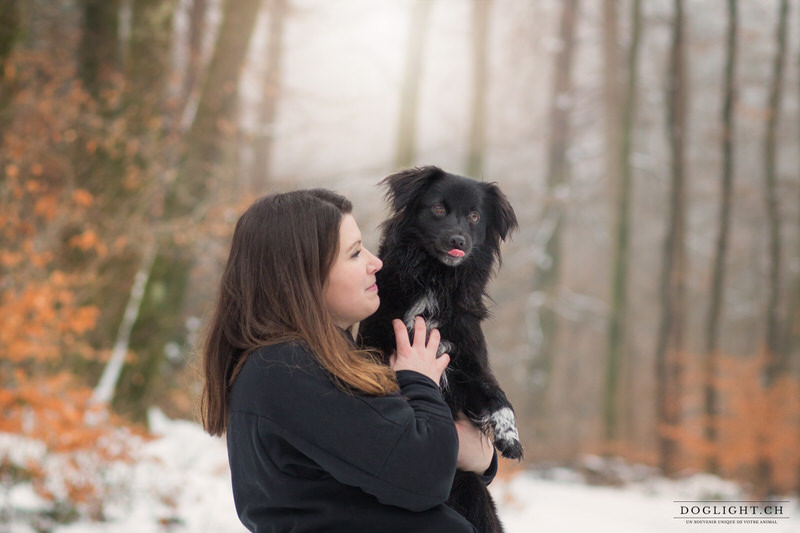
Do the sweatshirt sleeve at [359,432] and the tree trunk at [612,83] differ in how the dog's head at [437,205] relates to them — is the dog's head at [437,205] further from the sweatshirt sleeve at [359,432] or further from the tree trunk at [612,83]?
the tree trunk at [612,83]

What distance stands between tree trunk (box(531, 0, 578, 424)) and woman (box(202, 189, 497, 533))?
13.3 m

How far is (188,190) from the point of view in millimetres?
7945

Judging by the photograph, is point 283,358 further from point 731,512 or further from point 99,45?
point 731,512

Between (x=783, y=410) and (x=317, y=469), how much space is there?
1133 cm

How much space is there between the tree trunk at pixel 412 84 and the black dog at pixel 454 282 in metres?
8.03

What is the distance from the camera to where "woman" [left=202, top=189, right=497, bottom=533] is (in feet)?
5.62

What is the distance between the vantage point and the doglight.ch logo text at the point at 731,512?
28.2 feet

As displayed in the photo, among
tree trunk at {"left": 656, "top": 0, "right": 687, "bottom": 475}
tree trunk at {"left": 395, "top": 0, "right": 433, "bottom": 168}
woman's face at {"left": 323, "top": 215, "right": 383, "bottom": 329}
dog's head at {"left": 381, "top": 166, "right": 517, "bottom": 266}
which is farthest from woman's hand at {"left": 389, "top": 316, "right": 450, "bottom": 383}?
tree trunk at {"left": 656, "top": 0, "right": 687, "bottom": 475}

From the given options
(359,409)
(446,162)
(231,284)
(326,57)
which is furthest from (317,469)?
(446,162)

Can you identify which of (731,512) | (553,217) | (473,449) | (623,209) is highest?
(473,449)

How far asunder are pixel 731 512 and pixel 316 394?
908cm

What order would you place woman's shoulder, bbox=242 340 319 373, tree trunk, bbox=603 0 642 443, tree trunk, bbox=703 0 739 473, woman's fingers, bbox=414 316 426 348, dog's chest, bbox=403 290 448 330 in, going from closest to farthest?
woman's shoulder, bbox=242 340 319 373 < woman's fingers, bbox=414 316 426 348 < dog's chest, bbox=403 290 448 330 < tree trunk, bbox=703 0 739 473 < tree trunk, bbox=603 0 642 443

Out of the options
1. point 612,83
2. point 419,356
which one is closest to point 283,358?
point 419,356

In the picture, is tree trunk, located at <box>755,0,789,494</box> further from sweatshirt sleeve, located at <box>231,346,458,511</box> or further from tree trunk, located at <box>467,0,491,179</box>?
sweatshirt sleeve, located at <box>231,346,458,511</box>
